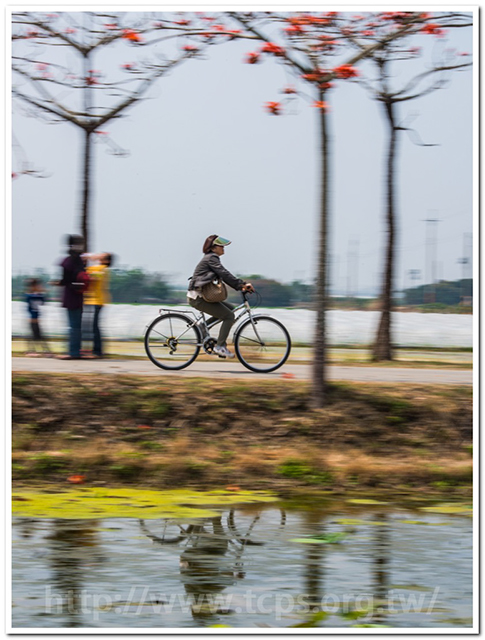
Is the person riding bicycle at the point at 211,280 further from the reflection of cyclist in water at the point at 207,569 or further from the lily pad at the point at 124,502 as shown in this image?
the reflection of cyclist in water at the point at 207,569

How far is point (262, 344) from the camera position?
12.5m

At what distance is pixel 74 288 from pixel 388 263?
4949 mm

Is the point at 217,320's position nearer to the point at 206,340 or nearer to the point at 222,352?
the point at 206,340

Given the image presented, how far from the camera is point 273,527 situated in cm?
836

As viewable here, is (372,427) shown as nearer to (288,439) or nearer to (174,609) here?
(288,439)

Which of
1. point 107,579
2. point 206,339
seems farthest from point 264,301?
point 107,579

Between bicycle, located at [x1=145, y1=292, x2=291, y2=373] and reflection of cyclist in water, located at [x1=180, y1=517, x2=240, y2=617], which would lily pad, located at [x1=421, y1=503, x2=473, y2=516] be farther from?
bicycle, located at [x1=145, y1=292, x2=291, y2=373]

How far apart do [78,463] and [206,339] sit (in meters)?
2.60

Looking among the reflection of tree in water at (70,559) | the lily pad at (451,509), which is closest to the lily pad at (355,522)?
the lily pad at (451,509)

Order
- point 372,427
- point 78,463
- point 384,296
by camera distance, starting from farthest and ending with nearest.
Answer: point 384,296, point 372,427, point 78,463

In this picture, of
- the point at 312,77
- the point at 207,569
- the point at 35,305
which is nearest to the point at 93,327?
the point at 35,305

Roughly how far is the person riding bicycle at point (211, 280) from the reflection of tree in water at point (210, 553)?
144 inches
